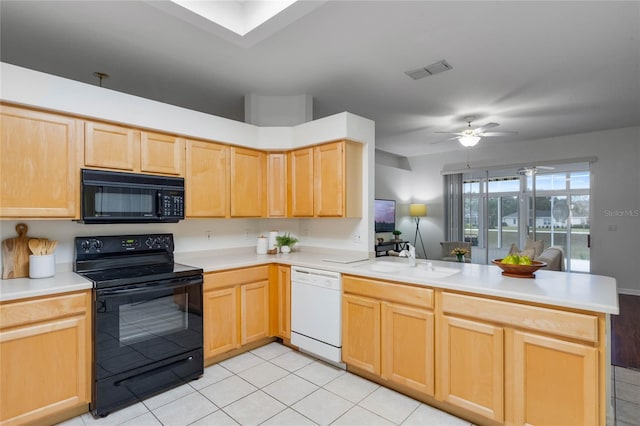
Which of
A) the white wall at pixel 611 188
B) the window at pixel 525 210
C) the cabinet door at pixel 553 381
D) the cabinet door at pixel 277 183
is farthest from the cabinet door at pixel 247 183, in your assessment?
the window at pixel 525 210

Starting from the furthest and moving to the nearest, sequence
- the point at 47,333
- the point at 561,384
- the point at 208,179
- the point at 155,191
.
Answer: the point at 208,179, the point at 155,191, the point at 47,333, the point at 561,384

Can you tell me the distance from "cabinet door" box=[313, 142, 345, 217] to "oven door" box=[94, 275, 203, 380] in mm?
1382

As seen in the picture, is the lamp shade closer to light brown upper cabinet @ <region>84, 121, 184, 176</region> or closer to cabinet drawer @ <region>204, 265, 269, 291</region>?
cabinet drawer @ <region>204, 265, 269, 291</region>

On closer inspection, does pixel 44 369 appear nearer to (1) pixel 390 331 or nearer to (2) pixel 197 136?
(2) pixel 197 136

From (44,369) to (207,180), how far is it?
1.83 meters

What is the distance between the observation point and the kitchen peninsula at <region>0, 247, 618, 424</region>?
167 cm

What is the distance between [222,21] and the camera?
2279mm

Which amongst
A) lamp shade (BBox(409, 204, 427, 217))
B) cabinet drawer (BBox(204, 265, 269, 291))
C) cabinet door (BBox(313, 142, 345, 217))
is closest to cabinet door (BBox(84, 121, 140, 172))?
cabinet drawer (BBox(204, 265, 269, 291))

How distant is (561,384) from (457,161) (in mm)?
6360

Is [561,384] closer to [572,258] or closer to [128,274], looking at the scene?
[128,274]

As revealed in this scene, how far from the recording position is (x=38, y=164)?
225 cm

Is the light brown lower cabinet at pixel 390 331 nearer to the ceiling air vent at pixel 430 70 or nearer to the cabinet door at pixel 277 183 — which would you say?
the cabinet door at pixel 277 183

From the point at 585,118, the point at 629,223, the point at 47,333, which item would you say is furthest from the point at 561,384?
the point at 629,223

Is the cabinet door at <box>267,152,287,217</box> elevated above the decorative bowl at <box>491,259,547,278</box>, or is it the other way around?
the cabinet door at <box>267,152,287,217</box>
